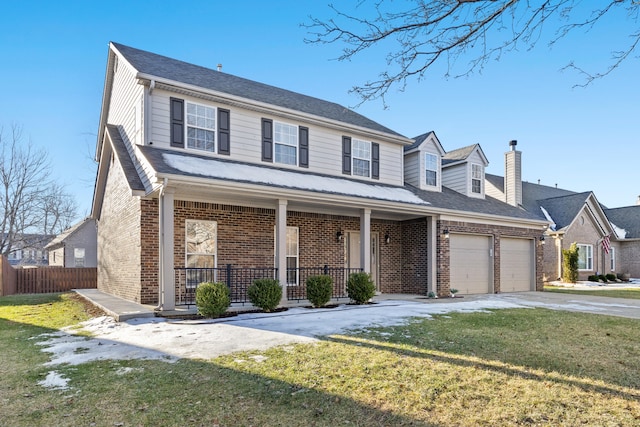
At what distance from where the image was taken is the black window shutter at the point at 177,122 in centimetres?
1048

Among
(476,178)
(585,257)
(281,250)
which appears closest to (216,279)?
(281,250)

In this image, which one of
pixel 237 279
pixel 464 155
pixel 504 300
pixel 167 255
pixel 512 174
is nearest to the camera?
pixel 167 255

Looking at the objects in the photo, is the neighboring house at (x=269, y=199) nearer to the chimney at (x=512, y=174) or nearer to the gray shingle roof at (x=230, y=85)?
the gray shingle roof at (x=230, y=85)

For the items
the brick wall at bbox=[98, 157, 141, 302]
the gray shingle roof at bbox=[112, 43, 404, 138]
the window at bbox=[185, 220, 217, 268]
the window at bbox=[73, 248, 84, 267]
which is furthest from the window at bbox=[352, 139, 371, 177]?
the window at bbox=[73, 248, 84, 267]

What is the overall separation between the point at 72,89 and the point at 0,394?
26.9m

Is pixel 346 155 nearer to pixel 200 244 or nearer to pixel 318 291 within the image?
pixel 318 291

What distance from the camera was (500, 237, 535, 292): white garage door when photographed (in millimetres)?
15773

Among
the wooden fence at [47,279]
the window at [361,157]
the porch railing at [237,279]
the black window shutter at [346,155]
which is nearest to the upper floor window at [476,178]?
the window at [361,157]

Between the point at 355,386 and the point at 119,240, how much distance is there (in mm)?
10150

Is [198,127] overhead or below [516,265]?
overhead

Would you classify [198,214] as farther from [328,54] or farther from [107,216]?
[328,54]

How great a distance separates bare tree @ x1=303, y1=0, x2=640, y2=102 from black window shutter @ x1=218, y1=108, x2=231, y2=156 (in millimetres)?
7243

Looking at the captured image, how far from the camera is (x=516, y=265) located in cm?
1628

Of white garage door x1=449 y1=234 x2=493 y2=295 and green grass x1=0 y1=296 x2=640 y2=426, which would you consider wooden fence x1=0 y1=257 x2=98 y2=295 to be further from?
white garage door x1=449 y1=234 x2=493 y2=295
